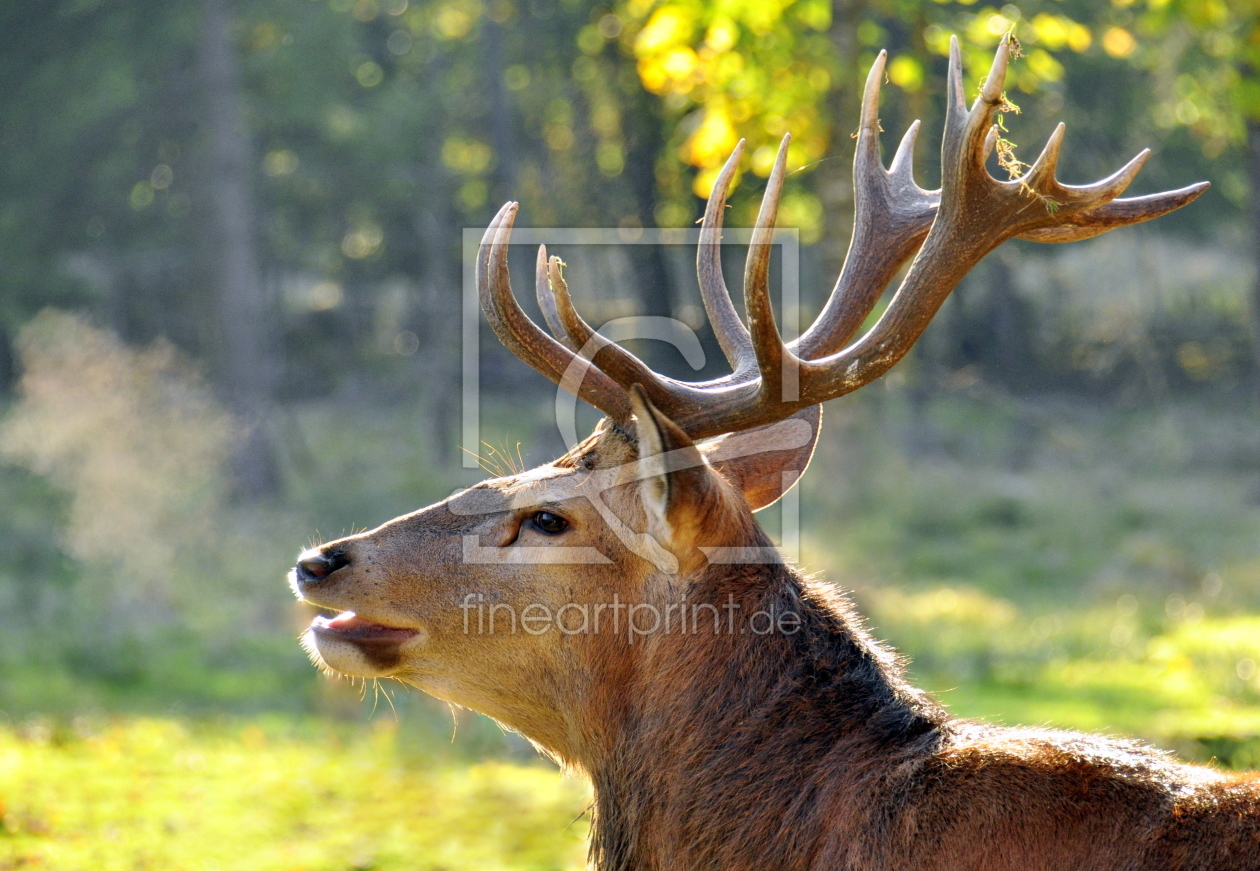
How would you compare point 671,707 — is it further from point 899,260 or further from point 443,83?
point 443,83

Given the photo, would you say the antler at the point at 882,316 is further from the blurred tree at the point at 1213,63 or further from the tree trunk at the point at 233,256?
the tree trunk at the point at 233,256

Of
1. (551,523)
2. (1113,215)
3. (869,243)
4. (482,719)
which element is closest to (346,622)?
(551,523)

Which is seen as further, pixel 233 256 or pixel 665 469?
pixel 233 256

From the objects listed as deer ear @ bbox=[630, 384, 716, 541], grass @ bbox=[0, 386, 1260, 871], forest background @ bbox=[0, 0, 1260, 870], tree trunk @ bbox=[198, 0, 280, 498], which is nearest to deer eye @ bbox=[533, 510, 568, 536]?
deer ear @ bbox=[630, 384, 716, 541]

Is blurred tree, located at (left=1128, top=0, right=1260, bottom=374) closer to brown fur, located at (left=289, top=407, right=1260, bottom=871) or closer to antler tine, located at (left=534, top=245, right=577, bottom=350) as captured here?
antler tine, located at (left=534, top=245, right=577, bottom=350)

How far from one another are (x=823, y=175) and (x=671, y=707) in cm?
770

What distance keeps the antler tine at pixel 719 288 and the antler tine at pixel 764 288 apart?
536mm

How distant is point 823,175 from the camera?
33.5ft

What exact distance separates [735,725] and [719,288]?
4.89 ft

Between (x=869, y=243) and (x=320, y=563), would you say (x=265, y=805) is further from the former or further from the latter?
(x=869, y=243)

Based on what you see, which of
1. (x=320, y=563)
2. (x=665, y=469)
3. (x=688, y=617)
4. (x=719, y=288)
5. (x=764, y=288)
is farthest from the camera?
(x=719, y=288)

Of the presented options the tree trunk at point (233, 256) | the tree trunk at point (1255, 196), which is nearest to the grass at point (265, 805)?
the tree trunk at point (1255, 196)

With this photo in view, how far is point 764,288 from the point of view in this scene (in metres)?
3.08

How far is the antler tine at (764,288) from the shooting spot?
9.99 ft
